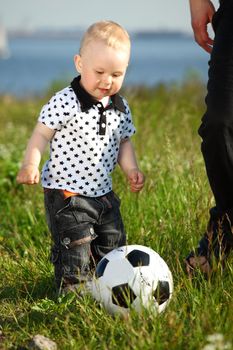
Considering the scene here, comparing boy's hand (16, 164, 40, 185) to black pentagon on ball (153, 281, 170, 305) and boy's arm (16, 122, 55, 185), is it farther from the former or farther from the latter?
black pentagon on ball (153, 281, 170, 305)

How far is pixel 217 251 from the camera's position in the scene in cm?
434

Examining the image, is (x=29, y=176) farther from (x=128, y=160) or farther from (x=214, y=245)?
(x=214, y=245)

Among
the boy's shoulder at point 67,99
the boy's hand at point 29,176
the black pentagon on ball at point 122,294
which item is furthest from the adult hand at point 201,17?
the black pentagon on ball at point 122,294

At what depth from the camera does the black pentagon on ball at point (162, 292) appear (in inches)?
149

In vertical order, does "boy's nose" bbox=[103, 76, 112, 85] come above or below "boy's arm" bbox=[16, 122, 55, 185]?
above

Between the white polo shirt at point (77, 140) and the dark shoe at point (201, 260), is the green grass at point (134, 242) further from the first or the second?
the white polo shirt at point (77, 140)

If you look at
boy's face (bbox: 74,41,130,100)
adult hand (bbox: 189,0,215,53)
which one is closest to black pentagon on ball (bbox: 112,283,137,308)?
boy's face (bbox: 74,41,130,100)

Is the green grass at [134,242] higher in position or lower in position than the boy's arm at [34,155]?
lower

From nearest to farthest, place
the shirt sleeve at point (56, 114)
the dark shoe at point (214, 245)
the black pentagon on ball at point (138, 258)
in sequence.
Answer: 1. the black pentagon on ball at point (138, 258)
2. the shirt sleeve at point (56, 114)
3. the dark shoe at point (214, 245)

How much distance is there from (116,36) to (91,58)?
0.17 metres

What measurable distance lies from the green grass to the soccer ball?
0.06 metres

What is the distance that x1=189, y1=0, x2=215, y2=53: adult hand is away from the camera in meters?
4.45

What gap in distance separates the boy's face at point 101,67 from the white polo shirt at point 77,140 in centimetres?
6

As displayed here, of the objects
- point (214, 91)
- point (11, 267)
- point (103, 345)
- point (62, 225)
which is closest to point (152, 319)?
point (103, 345)
